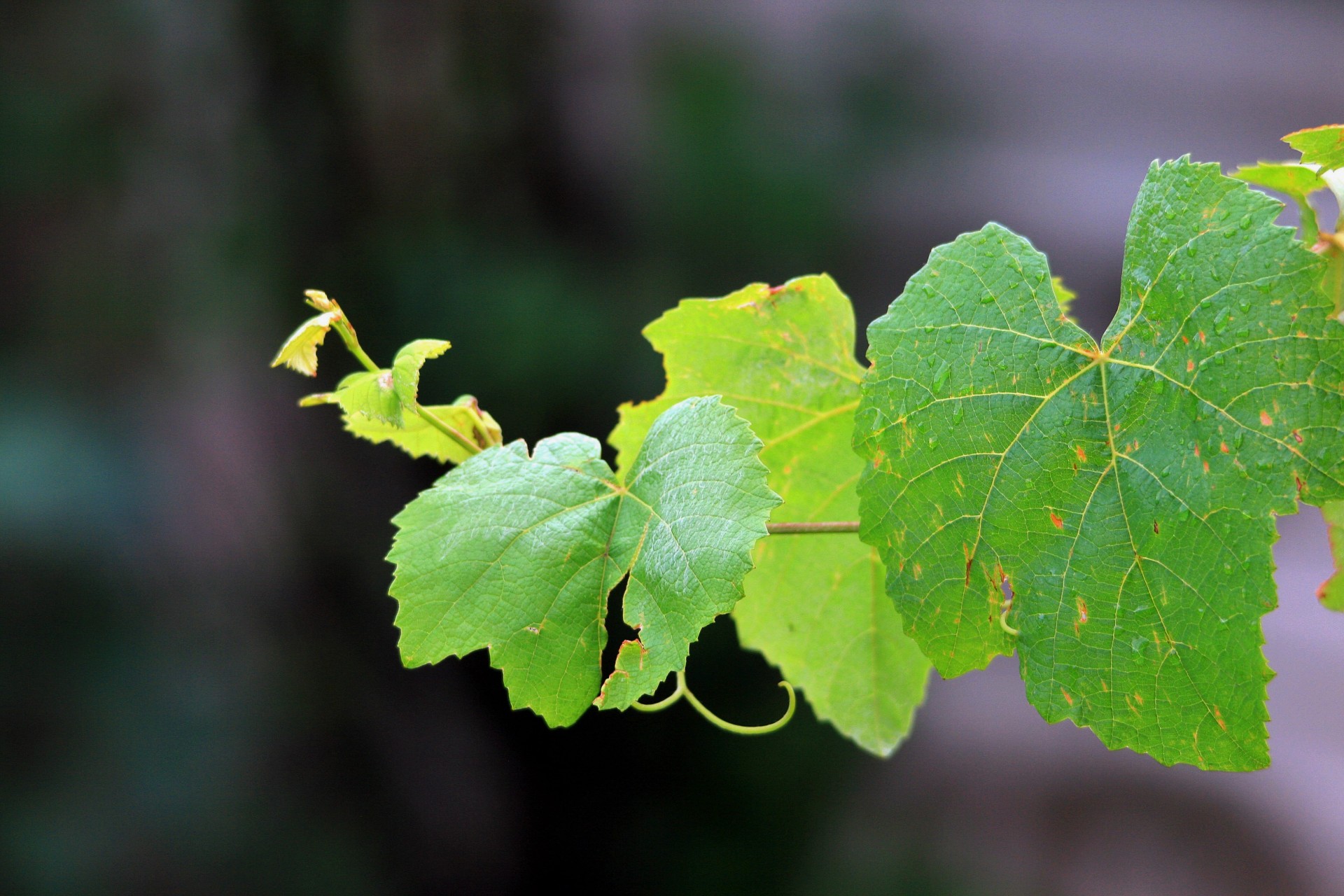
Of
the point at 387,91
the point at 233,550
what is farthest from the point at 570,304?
the point at 233,550

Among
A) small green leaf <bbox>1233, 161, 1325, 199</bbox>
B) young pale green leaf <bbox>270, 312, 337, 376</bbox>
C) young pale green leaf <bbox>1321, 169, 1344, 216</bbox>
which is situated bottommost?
young pale green leaf <bbox>270, 312, 337, 376</bbox>

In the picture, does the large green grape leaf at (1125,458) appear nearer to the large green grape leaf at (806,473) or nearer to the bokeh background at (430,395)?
the large green grape leaf at (806,473)

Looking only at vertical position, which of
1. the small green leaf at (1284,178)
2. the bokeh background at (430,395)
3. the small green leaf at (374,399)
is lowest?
the bokeh background at (430,395)

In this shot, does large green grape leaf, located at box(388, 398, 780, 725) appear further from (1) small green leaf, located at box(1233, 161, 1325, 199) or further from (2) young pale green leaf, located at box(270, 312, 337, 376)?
(1) small green leaf, located at box(1233, 161, 1325, 199)

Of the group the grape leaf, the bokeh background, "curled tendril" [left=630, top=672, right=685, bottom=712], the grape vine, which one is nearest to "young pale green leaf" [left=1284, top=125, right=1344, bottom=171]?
the grape vine

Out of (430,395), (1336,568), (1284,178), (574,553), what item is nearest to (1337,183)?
(1284,178)

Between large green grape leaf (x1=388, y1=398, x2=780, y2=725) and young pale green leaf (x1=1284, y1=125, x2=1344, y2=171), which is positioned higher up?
young pale green leaf (x1=1284, y1=125, x2=1344, y2=171)

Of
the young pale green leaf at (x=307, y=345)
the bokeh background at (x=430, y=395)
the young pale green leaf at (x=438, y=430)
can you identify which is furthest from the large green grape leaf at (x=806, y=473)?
the bokeh background at (x=430, y=395)

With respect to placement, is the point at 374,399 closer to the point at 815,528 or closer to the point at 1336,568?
the point at 815,528

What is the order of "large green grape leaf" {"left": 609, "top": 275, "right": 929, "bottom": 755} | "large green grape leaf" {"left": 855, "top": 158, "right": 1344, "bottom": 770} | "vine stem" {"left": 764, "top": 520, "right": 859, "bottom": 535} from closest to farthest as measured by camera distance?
"large green grape leaf" {"left": 855, "top": 158, "right": 1344, "bottom": 770}
"vine stem" {"left": 764, "top": 520, "right": 859, "bottom": 535}
"large green grape leaf" {"left": 609, "top": 275, "right": 929, "bottom": 755}
